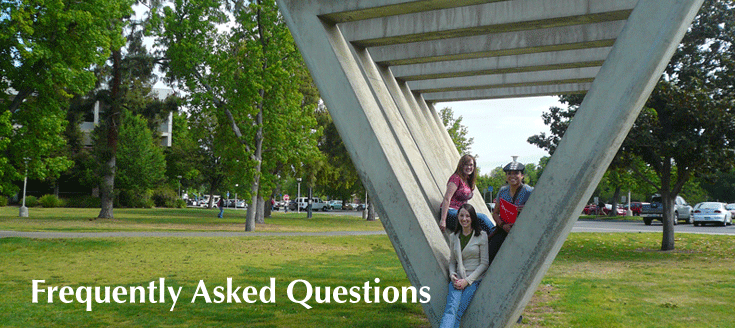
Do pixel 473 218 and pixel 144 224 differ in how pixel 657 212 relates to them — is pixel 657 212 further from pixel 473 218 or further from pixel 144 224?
pixel 473 218

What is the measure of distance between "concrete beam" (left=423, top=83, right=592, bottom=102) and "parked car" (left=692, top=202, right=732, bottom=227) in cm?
2993

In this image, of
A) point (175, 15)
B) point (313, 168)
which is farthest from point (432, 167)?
point (313, 168)

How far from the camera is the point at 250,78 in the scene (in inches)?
974

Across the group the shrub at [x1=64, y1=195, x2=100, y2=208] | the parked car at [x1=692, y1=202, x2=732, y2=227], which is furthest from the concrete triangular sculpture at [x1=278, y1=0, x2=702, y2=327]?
the shrub at [x1=64, y1=195, x2=100, y2=208]

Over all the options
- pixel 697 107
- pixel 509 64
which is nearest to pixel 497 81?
pixel 509 64

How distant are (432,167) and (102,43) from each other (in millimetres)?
15961

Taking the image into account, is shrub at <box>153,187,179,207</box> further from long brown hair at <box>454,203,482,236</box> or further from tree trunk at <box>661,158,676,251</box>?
long brown hair at <box>454,203,482,236</box>

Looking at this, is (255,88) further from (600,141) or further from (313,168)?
(600,141)

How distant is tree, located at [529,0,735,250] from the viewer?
52.7 ft

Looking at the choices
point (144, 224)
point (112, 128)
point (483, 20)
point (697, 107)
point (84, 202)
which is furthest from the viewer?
point (84, 202)

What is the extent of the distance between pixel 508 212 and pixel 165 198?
6203 cm

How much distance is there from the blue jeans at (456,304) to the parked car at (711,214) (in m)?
34.7

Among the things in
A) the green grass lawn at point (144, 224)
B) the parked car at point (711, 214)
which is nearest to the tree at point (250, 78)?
the green grass lawn at point (144, 224)

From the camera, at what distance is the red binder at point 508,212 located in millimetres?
6086
